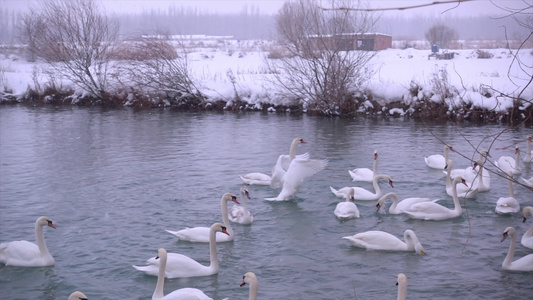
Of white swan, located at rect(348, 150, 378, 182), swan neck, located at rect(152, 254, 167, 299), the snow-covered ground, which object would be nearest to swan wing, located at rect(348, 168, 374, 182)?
white swan, located at rect(348, 150, 378, 182)

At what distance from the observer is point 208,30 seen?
154500 millimetres

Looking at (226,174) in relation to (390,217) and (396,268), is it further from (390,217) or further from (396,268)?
(396,268)

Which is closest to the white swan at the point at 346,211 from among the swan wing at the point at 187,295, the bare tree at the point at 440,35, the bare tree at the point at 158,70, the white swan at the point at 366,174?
the white swan at the point at 366,174

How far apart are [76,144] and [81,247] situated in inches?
358

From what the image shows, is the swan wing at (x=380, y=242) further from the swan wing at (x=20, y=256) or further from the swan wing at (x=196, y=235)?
the swan wing at (x=20, y=256)

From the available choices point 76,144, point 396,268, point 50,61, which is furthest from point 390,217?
point 50,61

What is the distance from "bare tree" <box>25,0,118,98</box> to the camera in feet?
88.7

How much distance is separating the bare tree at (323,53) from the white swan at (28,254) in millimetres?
15628

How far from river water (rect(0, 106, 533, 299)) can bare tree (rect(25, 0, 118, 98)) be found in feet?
31.2

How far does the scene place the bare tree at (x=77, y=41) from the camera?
1065 inches

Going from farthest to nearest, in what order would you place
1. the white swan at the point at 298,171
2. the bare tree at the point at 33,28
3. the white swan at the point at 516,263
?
the bare tree at the point at 33,28 → the white swan at the point at 298,171 → the white swan at the point at 516,263

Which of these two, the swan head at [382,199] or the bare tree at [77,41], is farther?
the bare tree at [77,41]

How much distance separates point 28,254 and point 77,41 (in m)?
22.0

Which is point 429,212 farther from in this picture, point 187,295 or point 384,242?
point 187,295
